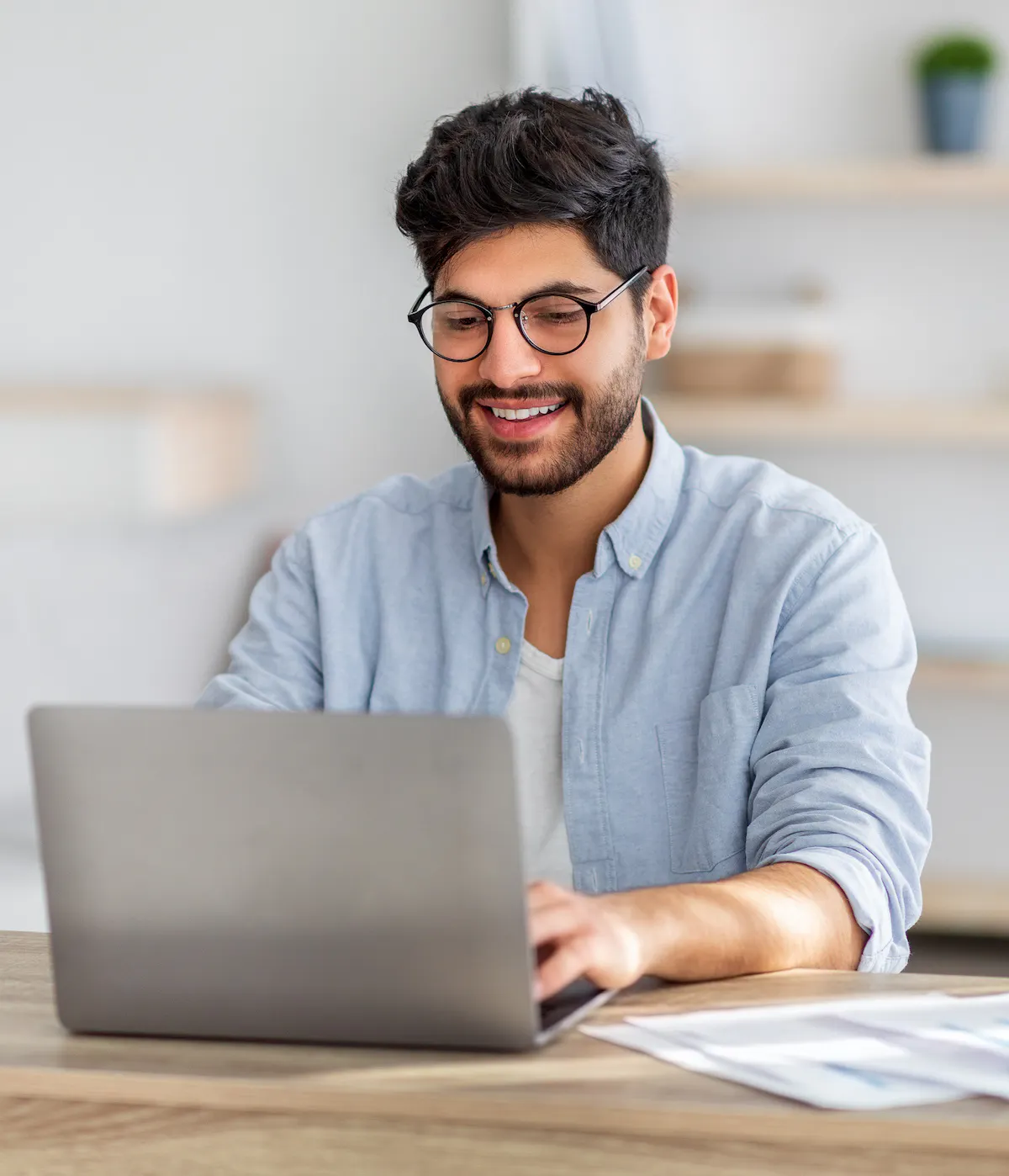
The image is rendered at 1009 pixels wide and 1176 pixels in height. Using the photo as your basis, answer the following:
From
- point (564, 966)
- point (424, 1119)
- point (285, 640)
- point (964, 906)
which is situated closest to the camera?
point (424, 1119)

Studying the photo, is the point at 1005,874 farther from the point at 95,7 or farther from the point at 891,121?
the point at 95,7

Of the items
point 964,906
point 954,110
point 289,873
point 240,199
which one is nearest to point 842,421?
point 954,110

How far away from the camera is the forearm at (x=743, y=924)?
1042mm

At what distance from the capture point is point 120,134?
3.04 metres

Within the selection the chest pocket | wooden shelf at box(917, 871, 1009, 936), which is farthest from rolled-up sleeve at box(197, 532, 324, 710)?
wooden shelf at box(917, 871, 1009, 936)

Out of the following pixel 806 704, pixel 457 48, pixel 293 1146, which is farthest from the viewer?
pixel 457 48

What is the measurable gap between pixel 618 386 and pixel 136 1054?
3.00 feet

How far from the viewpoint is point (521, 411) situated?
1562mm

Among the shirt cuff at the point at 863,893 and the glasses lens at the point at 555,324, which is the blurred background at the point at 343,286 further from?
the shirt cuff at the point at 863,893

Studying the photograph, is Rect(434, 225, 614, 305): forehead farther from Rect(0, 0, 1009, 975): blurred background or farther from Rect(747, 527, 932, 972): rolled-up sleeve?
Answer: Rect(0, 0, 1009, 975): blurred background

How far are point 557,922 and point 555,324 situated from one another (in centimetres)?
76

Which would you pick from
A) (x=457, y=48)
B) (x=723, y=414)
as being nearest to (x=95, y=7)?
(x=457, y=48)

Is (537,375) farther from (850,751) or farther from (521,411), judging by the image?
(850,751)

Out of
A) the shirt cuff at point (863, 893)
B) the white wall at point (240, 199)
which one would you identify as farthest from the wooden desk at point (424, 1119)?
the white wall at point (240, 199)
